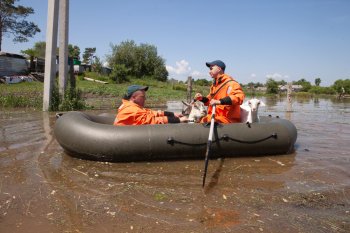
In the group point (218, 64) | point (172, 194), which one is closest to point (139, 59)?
point (218, 64)

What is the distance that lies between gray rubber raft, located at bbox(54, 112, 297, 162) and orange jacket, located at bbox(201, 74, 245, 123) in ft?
1.04

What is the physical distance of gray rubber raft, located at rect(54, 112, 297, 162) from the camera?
5.23 m

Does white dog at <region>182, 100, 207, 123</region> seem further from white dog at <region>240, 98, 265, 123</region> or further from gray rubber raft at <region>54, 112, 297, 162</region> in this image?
white dog at <region>240, 98, 265, 123</region>

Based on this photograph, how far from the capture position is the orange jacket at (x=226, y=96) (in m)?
5.82

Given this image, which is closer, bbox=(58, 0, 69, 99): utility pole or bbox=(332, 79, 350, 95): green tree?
bbox=(58, 0, 69, 99): utility pole

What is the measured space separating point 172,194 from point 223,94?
251 centimetres

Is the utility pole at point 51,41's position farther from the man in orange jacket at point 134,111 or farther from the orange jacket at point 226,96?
the orange jacket at point 226,96

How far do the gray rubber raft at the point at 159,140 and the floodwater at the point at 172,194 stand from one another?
15 centimetres

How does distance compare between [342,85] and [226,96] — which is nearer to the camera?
[226,96]

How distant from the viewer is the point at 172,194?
398 centimetres

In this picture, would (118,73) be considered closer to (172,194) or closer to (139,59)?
(139,59)

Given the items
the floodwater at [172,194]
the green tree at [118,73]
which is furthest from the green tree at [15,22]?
the floodwater at [172,194]

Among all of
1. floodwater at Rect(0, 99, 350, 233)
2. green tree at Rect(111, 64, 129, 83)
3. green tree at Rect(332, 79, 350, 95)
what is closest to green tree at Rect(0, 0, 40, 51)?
green tree at Rect(111, 64, 129, 83)

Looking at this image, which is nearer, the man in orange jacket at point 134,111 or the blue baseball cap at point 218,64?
the man in orange jacket at point 134,111
